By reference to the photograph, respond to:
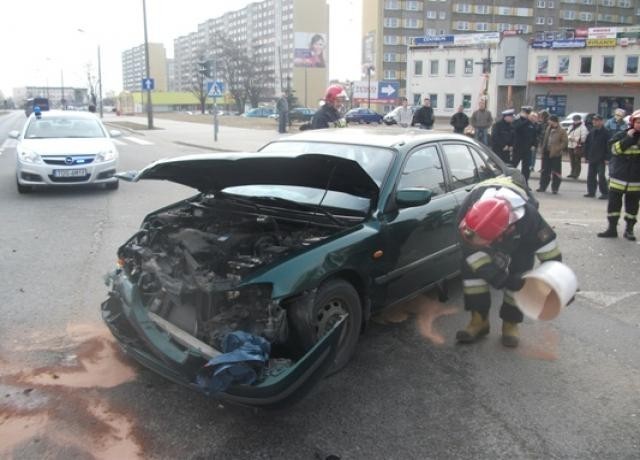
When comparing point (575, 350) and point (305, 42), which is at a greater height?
point (305, 42)

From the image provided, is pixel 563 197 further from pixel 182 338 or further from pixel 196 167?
pixel 182 338

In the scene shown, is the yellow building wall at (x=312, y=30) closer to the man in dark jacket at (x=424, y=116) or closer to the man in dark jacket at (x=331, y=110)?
the man in dark jacket at (x=424, y=116)

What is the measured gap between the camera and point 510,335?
14.3 ft

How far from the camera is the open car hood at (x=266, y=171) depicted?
12.5 feet

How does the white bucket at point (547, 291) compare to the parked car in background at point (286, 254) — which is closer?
the parked car in background at point (286, 254)

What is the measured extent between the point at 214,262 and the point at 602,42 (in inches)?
2584

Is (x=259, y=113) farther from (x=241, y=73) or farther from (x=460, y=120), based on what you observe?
(x=460, y=120)

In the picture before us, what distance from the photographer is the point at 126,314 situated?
3.58m

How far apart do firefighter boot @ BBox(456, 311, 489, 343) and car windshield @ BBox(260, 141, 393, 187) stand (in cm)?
126

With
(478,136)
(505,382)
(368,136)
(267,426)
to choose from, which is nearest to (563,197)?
(478,136)

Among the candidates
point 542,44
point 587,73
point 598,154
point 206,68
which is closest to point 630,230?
point 598,154

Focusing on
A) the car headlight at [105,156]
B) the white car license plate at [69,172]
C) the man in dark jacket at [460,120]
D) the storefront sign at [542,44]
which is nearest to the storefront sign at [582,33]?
the storefront sign at [542,44]

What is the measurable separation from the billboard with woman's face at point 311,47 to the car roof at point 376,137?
113 m

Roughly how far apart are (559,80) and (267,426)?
6646 centimetres
